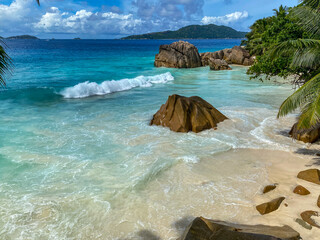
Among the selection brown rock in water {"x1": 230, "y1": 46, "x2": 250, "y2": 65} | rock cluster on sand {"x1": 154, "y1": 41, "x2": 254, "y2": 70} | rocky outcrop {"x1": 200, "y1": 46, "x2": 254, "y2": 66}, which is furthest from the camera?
brown rock in water {"x1": 230, "y1": 46, "x2": 250, "y2": 65}

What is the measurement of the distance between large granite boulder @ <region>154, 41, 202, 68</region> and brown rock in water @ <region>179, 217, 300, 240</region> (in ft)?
144

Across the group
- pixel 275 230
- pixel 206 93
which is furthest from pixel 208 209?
pixel 206 93

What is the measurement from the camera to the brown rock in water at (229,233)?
4.45 m

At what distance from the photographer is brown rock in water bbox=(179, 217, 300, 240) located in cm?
445

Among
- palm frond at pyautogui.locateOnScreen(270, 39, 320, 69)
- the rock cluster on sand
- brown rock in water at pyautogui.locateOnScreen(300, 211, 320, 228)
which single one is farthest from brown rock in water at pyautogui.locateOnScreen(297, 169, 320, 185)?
the rock cluster on sand

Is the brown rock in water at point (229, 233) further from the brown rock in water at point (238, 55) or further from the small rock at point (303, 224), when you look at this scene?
the brown rock in water at point (238, 55)

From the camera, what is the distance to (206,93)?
77.9 feet

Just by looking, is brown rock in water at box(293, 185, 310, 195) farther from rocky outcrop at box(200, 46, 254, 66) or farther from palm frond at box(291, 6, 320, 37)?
rocky outcrop at box(200, 46, 254, 66)

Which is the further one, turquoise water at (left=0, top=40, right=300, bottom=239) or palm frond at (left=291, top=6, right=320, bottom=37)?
palm frond at (left=291, top=6, right=320, bottom=37)

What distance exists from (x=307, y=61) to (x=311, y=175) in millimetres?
3539

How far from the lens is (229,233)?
455 centimetres

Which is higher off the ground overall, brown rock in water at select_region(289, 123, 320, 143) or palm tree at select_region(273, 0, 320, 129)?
palm tree at select_region(273, 0, 320, 129)

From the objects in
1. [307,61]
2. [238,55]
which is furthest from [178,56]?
[307,61]

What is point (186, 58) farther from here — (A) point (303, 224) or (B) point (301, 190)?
(A) point (303, 224)
